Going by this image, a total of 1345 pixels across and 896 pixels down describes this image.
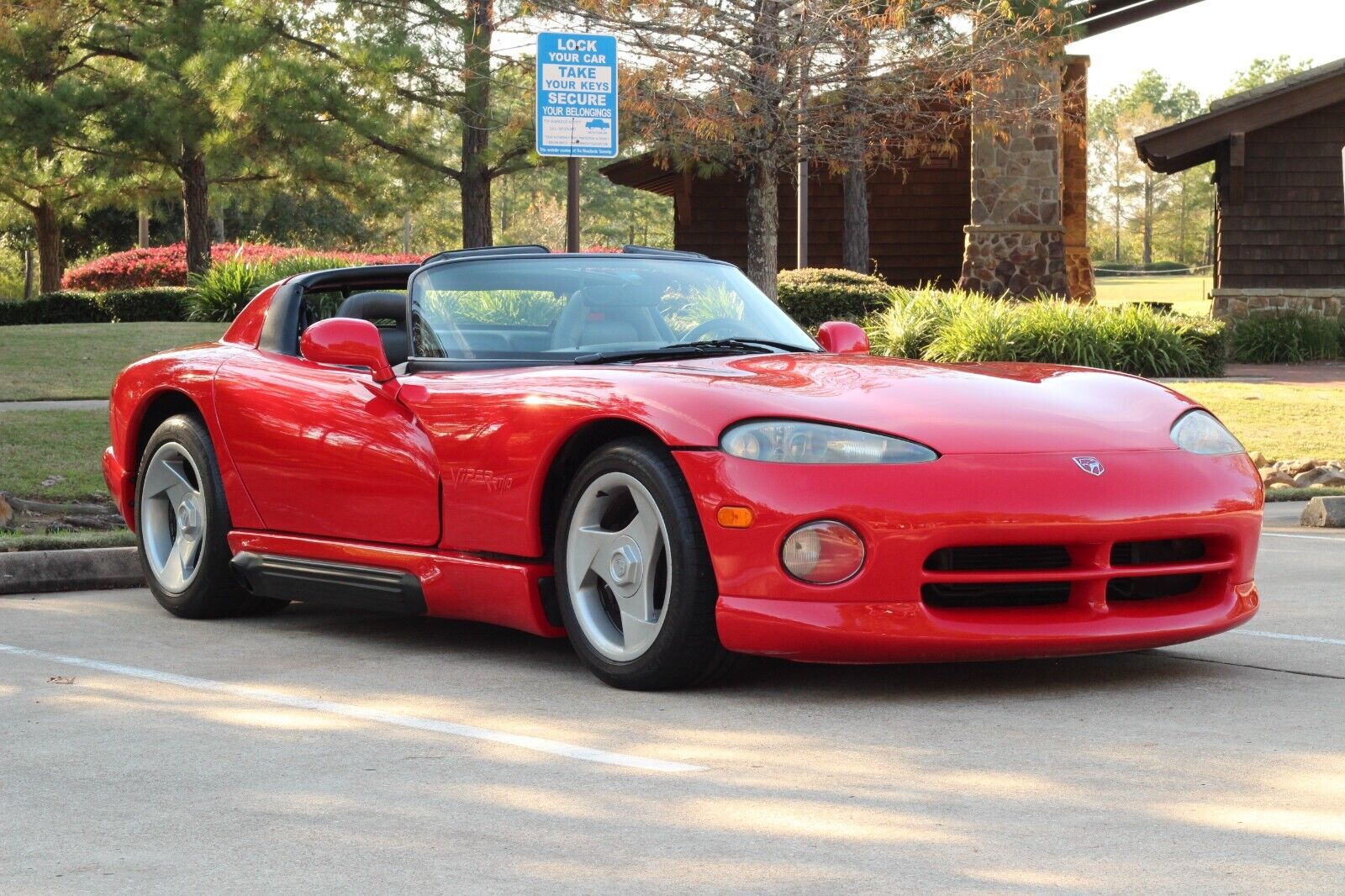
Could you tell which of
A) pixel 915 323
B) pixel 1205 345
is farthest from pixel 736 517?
pixel 1205 345

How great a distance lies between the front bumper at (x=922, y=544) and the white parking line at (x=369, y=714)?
698 mm

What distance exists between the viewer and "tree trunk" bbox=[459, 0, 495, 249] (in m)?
24.4

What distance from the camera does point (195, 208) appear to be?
32781 millimetres

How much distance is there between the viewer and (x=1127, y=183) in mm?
125438

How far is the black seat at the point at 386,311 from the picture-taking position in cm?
671

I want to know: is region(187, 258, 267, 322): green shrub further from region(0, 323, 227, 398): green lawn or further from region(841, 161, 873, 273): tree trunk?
region(841, 161, 873, 273): tree trunk

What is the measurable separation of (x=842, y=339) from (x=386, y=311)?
5.56 feet

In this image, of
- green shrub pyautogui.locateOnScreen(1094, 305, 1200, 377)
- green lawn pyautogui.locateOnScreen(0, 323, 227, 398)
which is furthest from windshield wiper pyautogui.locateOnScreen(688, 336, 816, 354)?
green shrub pyautogui.locateOnScreen(1094, 305, 1200, 377)

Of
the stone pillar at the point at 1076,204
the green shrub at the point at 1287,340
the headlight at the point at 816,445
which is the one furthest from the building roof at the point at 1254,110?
the headlight at the point at 816,445

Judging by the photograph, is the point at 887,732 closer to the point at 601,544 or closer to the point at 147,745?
the point at 601,544

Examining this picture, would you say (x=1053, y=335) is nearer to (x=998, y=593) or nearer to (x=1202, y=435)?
(x=1202, y=435)

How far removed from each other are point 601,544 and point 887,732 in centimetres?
109

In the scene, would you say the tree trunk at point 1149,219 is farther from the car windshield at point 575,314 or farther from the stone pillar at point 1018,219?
the car windshield at point 575,314

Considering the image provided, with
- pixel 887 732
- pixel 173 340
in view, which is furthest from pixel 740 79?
pixel 887 732
